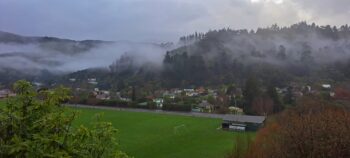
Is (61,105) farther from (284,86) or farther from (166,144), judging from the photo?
(284,86)

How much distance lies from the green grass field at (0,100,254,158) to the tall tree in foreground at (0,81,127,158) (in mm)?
21253

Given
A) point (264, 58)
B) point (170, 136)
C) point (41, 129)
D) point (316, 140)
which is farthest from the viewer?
point (264, 58)

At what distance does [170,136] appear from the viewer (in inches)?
1708

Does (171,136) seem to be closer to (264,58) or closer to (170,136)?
(170,136)

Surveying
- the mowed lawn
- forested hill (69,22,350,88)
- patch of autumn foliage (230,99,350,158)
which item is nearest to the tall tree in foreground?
patch of autumn foliage (230,99,350,158)

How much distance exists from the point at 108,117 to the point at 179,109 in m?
15.8

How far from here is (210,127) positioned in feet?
168

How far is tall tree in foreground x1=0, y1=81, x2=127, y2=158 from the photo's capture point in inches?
223

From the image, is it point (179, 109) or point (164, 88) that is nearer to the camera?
point (179, 109)

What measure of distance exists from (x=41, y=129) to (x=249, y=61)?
131993 mm

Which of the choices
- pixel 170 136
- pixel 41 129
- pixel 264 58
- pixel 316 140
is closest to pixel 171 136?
pixel 170 136

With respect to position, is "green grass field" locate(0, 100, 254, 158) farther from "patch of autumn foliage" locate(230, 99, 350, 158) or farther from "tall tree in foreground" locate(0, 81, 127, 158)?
"tall tree in foreground" locate(0, 81, 127, 158)

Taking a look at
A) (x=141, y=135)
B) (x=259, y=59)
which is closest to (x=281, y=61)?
(x=259, y=59)

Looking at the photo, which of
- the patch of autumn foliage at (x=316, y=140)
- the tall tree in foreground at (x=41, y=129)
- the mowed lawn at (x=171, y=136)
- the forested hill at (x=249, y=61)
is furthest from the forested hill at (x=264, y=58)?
the tall tree in foreground at (x=41, y=129)
